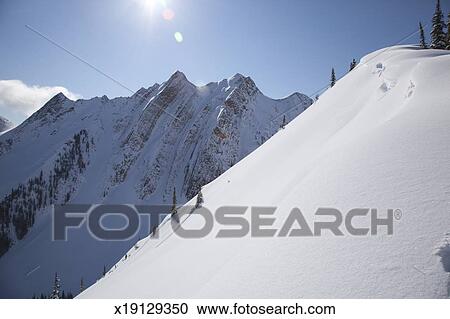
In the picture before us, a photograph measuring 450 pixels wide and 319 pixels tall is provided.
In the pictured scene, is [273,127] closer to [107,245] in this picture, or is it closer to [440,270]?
[107,245]

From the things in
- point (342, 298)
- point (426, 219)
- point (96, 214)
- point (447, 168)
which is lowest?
point (342, 298)

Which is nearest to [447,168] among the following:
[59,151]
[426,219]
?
[426,219]

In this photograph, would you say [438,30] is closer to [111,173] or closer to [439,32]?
[439,32]

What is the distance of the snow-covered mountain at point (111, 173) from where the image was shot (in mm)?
111812

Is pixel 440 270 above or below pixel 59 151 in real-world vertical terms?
below

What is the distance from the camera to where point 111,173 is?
559ft

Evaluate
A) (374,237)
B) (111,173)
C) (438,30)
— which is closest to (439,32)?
(438,30)

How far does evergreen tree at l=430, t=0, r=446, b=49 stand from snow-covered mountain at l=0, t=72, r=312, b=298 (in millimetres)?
106333

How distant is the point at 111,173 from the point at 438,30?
559ft

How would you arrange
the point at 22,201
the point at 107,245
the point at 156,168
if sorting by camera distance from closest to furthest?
1. the point at 107,245
2. the point at 22,201
3. the point at 156,168

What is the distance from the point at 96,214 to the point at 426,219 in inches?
5970

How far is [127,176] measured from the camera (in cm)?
16788

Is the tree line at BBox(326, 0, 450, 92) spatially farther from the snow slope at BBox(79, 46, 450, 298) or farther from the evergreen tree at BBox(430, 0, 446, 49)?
the snow slope at BBox(79, 46, 450, 298)

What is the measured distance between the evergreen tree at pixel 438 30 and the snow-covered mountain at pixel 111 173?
106333 millimetres
